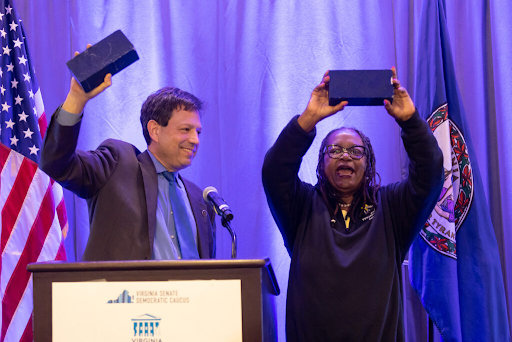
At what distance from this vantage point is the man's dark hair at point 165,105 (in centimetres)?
222

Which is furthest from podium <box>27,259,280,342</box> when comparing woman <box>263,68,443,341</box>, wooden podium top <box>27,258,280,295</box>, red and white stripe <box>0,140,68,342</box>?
red and white stripe <box>0,140,68,342</box>

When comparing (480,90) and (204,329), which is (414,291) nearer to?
(480,90)

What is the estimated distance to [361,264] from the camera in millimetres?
1859

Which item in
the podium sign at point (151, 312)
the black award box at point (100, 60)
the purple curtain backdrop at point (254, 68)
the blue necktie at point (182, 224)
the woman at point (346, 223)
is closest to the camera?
the podium sign at point (151, 312)

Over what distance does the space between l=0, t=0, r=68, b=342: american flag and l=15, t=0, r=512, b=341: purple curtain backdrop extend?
32 centimetres

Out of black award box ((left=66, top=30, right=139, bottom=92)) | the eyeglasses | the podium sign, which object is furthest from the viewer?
the eyeglasses

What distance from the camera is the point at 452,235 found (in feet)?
8.23

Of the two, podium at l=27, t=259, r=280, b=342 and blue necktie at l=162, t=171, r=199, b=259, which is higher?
blue necktie at l=162, t=171, r=199, b=259

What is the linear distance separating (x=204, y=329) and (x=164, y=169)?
3.46 feet

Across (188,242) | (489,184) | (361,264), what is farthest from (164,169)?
(489,184)

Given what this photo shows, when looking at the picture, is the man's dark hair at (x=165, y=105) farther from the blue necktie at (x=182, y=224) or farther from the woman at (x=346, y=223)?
the woman at (x=346, y=223)

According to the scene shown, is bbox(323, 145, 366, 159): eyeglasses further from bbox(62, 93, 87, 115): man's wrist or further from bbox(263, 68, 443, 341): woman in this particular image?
bbox(62, 93, 87, 115): man's wrist

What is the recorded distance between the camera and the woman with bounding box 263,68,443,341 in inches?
71.8

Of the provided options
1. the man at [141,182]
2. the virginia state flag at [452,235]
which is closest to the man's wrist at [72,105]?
the man at [141,182]
